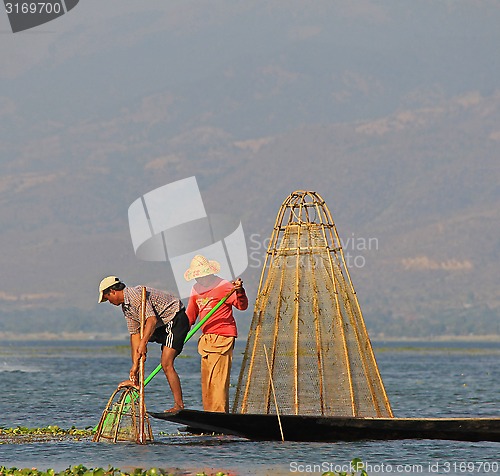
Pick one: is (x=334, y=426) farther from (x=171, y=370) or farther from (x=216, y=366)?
(x=171, y=370)

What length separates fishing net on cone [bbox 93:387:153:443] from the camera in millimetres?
17594

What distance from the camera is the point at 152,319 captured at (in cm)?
1730

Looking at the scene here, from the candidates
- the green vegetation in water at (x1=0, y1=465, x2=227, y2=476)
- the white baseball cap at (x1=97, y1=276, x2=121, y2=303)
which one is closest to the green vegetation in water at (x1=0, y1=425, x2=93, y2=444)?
the white baseball cap at (x1=97, y1=276, x2=121, y2=303)

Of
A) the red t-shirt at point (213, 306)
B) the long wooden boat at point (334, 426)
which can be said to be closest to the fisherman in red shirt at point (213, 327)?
the red t-shirt at point (213, 306)

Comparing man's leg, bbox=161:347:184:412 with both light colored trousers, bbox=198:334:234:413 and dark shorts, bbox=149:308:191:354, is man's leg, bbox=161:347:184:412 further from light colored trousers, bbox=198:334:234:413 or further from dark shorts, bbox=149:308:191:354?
light colored trousers, bbox=198:334:234:413

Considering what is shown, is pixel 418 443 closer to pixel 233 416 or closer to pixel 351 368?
pixel 351 368

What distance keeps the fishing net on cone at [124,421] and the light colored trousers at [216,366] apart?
41.8 inches

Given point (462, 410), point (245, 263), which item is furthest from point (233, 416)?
point (462, 410)

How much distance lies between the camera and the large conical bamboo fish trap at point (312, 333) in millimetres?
19359

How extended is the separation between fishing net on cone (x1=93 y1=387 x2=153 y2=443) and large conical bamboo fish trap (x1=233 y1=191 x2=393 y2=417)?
77.0 inches

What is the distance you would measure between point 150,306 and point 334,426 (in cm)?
311

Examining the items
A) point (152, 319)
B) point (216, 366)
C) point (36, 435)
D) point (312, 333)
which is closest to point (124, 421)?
point (216, 366)

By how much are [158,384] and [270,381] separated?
25047 mm

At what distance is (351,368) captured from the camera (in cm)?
1934
